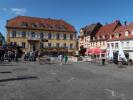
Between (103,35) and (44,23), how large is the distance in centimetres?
1946

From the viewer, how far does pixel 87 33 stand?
84125 millimetres

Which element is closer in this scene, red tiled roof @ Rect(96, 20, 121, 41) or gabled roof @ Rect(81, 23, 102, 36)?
red tiled roof @ Rect(96, 20, 121, 41)

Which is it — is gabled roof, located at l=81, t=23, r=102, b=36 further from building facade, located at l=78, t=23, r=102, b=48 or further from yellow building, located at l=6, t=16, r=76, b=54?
yellow building, located at l=6, t=16, r=76, b=54

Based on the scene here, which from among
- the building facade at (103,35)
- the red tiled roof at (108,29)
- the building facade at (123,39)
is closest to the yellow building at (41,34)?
the building facade at (103,35)

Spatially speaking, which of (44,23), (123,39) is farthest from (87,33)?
(123,39)

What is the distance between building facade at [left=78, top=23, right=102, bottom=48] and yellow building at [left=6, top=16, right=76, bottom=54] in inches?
234

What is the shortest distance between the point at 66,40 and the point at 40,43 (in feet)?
29.2

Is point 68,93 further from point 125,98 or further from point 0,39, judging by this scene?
point 0,39

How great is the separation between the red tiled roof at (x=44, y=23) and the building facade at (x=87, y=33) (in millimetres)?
6138

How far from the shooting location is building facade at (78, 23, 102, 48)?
8225 cm

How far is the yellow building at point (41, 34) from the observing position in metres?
72.6

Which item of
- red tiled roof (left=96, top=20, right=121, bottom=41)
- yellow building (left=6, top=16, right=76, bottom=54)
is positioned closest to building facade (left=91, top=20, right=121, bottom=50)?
red tiled roof (left=96, top=20, right=121, bottom=41)

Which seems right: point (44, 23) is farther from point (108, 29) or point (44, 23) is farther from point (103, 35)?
point (108, 29)

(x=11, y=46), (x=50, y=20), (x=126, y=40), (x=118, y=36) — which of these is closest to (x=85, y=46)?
(x=50, y=20)
